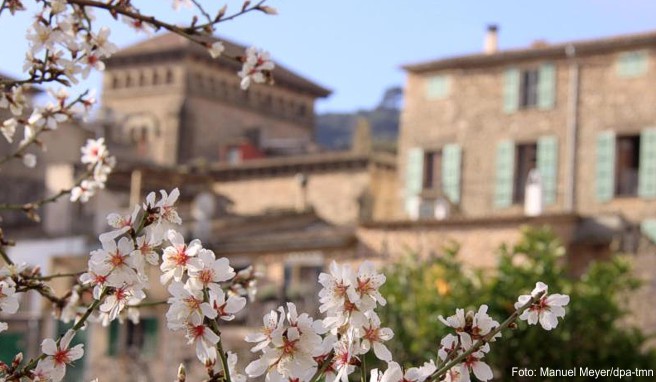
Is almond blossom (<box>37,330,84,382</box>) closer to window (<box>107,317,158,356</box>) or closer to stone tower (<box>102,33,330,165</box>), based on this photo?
window (<box>107,317,158,356</box>)

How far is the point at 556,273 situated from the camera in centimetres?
1806

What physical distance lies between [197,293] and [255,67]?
175 cm

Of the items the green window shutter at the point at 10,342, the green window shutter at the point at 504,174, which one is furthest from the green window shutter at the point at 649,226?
the green window shutter at the point at 10,342

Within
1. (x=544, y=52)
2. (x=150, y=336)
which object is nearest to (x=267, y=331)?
(x=150, y=336)

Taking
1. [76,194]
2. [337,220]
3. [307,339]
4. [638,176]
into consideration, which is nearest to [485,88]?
[638,176]

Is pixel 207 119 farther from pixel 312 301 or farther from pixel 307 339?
pixel 307 339

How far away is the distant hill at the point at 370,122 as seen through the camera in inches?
3937

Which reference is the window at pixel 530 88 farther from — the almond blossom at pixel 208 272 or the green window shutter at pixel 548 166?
the almond blossom at pixel 208 272

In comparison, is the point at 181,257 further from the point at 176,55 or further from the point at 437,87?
the point at 176,55

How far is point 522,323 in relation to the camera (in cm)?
1647

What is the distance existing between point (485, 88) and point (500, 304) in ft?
59.2

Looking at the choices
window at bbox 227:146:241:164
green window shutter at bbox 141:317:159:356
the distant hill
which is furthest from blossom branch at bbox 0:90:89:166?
the distant hill

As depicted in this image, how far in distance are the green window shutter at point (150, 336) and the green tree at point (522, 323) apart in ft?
38.2

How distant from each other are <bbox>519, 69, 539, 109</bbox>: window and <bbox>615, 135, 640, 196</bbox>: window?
2.48m
